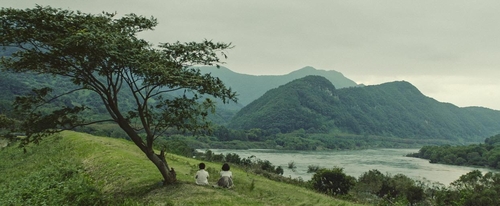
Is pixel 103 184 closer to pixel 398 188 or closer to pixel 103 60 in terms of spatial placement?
pixel 103 60

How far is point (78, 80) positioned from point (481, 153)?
170m

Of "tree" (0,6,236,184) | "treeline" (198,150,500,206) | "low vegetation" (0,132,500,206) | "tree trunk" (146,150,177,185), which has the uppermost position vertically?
"tree" (0,6,236,184)

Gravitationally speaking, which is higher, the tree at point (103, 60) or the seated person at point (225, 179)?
the tree at point (103, 60)

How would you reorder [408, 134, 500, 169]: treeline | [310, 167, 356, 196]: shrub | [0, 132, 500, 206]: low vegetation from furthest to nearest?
[408, 134, 500, 169]: treeline, [310, 167, 356, 196]: shrub, [0, 132, 500, 206]: low vegetation

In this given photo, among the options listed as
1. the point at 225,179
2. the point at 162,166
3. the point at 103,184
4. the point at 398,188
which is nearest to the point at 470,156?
the point at 398,188

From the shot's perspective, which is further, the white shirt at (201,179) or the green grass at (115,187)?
the white shirt at (201,179)

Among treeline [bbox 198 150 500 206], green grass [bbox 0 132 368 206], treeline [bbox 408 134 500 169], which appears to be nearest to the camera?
green grass [bbox 0 132 368 206]

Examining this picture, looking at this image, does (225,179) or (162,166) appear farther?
(225,179)

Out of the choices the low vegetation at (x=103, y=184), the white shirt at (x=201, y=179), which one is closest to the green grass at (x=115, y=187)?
the low vegetation at (x=103, y=184)

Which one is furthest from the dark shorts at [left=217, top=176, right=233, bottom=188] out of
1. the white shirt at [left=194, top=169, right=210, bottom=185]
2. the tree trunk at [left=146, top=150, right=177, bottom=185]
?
the tree trunk at [left=146, top=150, right=177, bottom=185]

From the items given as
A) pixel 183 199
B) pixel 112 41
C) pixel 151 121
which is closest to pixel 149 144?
pixel 151 121

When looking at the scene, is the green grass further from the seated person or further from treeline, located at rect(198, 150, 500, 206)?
treeline, located at rect(198, 150, 500, 206)

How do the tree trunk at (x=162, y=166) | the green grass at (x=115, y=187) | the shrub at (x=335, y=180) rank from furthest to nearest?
the shrub at (x=335, y=180) < the tree trunk at (x=162, y=166) < the green grass at (x=115, y=187)

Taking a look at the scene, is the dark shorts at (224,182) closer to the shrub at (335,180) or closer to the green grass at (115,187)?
the green grass at (115,187)
